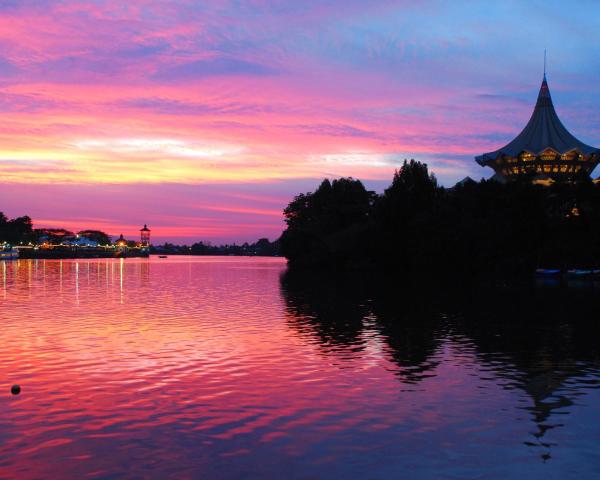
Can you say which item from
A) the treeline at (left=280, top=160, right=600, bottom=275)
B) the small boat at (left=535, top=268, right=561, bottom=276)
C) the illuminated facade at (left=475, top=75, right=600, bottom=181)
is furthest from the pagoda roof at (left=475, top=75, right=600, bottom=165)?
the small boat at (left=535, top=268, right=561, bottom=276)

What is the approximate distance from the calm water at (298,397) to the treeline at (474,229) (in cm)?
4566

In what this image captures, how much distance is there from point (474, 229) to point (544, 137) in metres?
72.5

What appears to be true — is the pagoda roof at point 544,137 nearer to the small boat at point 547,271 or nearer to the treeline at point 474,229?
the treeline at point 474,229

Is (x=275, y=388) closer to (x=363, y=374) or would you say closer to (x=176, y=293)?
(x=363, y=374)

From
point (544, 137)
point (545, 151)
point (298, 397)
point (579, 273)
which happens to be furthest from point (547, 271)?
point (544, 137)

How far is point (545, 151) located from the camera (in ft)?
493

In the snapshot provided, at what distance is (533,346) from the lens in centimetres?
3180

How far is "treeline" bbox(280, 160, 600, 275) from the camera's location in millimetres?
86250

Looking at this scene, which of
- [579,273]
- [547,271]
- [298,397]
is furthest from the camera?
[547,271]

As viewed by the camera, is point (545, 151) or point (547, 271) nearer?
point (547, 271)

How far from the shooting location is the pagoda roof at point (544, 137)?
151 meters

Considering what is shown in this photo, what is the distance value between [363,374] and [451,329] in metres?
14.7

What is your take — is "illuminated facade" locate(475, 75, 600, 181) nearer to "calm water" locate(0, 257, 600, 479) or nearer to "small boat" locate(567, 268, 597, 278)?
"small boat" locate(567, 268, 597, 278)

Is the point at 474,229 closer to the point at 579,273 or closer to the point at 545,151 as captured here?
the point at 579,273
